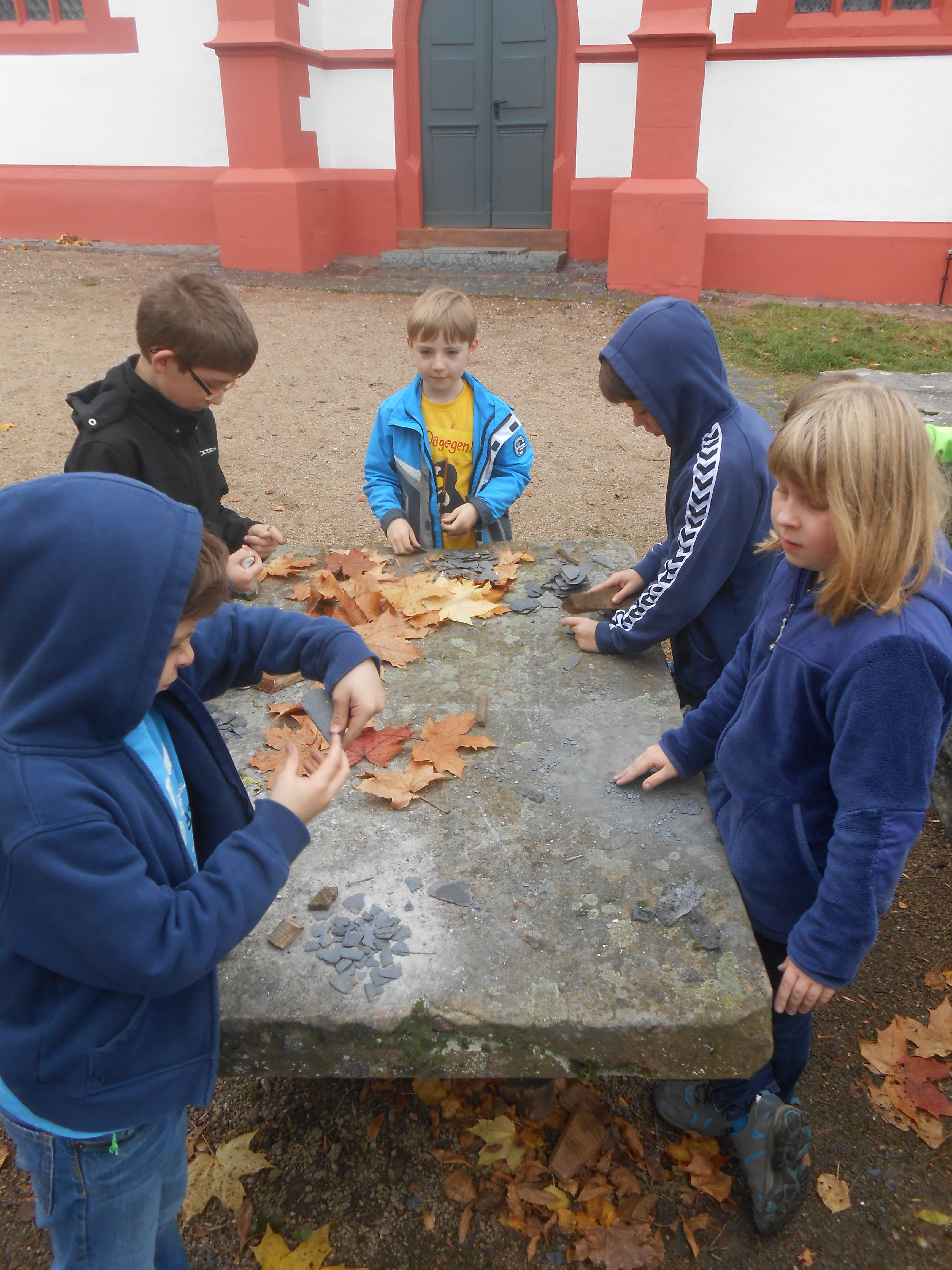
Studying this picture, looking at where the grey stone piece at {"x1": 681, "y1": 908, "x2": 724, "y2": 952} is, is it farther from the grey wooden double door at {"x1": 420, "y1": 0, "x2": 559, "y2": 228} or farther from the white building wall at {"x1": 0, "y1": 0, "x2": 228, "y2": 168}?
the white building wall at {"x1": 0, "y1": 0, "x2": 228, "y2": 168}

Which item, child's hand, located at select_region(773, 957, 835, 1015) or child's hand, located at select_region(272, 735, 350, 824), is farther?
child's hand, located at select_region(773, 957, 835, 1015)

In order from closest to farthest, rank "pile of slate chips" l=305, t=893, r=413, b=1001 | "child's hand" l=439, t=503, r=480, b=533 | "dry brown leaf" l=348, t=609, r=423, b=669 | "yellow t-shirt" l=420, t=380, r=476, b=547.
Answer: "pile of slate chips" l=305, t=893, r=413, b=1001, "dry brown leaf" l=348, t=609, r=423, b=669, "child's hand" l=439, t=503, r=480, b=533, "yellow t-shirt" l=420, t=380, r=476, b=547

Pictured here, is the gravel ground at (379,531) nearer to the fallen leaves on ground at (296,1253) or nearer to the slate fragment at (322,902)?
the fallen leaves on ground at (296,1253)

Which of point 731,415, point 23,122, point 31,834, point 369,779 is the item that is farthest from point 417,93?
point 31,834

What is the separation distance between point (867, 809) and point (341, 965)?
99cm

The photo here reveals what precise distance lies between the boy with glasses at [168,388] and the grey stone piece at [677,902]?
1.60 m

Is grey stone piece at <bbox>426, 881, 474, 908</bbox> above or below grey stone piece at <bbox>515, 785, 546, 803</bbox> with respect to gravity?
below

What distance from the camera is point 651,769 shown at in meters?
2.13

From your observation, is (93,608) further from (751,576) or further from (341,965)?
(751,576)

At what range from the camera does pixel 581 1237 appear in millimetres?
1946

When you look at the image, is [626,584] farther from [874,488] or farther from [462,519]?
[874,488]

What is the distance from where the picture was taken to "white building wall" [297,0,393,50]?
10.2 meters

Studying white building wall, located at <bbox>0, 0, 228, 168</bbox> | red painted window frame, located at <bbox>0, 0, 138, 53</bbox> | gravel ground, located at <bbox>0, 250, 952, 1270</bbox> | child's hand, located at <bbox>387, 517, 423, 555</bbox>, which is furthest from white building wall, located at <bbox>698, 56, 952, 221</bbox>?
child's hand, located at <bbox>387, 517, 423, 555</bbox>

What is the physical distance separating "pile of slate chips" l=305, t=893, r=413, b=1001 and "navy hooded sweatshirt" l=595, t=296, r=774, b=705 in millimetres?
1153
